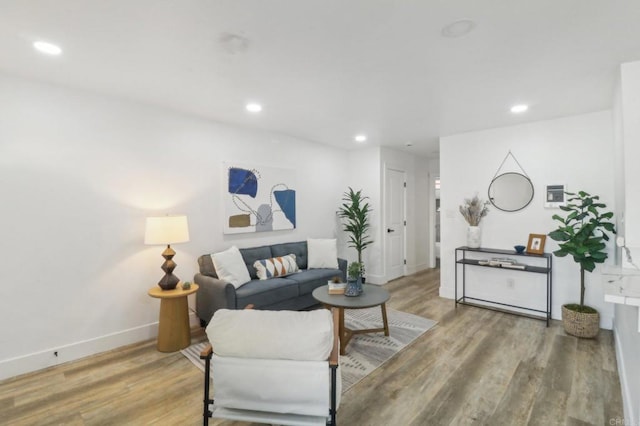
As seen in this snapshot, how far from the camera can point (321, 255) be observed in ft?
14.8

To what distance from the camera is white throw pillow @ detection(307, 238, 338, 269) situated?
4.49 metres

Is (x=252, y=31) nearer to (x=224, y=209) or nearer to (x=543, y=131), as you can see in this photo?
(x=224, y=209)

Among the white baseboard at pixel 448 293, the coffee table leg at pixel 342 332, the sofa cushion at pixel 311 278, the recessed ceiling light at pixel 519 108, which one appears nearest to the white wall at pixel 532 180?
the white baseboard at pixel 448 293

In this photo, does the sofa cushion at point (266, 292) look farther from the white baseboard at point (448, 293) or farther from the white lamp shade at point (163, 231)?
the white baseboard at point (448, 293)

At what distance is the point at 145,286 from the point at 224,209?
124 cm

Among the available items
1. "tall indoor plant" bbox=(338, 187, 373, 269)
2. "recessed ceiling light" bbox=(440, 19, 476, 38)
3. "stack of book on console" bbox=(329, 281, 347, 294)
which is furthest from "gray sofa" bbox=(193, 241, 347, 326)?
"recessed ceiling light" bbox=(440, 19, 476, 38)

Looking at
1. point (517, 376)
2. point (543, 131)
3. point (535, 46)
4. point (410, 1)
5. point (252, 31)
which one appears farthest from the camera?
point (543, 131)

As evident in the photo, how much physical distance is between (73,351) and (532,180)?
17.8ft

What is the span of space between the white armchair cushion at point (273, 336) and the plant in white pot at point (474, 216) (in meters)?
3.35

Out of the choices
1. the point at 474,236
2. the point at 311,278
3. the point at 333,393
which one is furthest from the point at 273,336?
the point at 474,236

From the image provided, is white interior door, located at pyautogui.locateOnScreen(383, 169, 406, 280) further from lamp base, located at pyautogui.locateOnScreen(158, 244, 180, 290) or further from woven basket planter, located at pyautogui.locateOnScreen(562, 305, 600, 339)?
lamp base, located at pyautogui.locateOnScreen(158, 244, 180, 290)

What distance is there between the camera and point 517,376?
2514 millimetres

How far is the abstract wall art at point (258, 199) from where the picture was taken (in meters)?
4.02

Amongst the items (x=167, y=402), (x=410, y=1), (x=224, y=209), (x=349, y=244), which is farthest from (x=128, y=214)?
(x=349, y=244)
